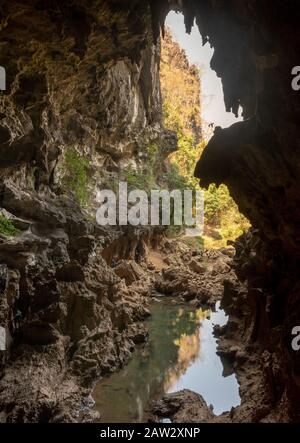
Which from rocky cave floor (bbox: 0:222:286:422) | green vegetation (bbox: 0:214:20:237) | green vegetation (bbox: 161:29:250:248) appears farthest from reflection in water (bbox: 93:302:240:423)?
green vegetation (bbox: 161:29:250:248)

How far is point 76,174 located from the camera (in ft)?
57.3

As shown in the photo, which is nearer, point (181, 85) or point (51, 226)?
point (51, 226)

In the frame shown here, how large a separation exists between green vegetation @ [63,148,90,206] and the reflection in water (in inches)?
257

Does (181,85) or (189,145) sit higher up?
(181,85)

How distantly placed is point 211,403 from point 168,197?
20.0m

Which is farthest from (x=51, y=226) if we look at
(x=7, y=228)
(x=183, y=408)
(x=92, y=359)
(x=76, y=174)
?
(x=76, y=174)

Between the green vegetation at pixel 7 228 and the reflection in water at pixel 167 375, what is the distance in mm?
4473

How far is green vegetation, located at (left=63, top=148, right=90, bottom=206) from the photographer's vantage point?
17109 mm

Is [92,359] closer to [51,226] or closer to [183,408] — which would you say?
[183,408]

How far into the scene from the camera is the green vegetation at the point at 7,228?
905cm

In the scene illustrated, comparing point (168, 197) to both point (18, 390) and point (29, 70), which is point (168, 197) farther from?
point (18, 390)

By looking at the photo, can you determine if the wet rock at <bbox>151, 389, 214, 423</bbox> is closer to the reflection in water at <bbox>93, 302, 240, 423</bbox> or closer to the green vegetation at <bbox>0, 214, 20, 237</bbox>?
the reflection in water at <bbox>93, 302, 240, 423</bbox>

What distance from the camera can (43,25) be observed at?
28.1 ft

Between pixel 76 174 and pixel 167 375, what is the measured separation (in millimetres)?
A: 9879
